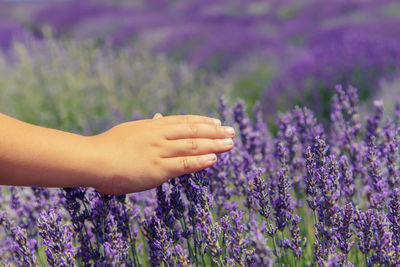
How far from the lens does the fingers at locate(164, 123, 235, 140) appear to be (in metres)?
1.50

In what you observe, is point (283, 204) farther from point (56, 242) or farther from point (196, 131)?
point (56, 242)

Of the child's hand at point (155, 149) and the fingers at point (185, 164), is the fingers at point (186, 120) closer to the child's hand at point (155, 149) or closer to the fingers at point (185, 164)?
the child's hand at point (155, 149)

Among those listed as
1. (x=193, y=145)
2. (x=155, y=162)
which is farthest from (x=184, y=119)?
(x=155, y=162)

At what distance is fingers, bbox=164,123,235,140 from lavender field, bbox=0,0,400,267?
0.51 ft

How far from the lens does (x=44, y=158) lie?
51.9 inches

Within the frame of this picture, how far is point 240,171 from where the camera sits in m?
1.97

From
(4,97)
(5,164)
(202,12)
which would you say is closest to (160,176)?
(5,164)

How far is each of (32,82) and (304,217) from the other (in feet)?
16.9

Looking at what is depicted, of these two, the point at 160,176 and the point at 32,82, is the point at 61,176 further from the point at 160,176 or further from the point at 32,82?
the point at 32,82

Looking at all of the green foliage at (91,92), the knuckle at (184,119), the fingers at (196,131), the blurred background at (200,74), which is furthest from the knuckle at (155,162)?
the green foliage at (91,92)

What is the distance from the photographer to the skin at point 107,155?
1.32 m

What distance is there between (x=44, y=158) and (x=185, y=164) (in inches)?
17.9

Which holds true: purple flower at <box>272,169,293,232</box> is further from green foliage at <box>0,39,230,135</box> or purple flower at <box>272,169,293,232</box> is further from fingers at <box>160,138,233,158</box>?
green foliage at <box>0,39,230,135</box>

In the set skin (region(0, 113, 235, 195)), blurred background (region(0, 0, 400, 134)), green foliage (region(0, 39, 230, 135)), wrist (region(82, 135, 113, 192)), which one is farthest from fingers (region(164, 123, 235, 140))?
green foliage (region(0, 39, 230, 135))
